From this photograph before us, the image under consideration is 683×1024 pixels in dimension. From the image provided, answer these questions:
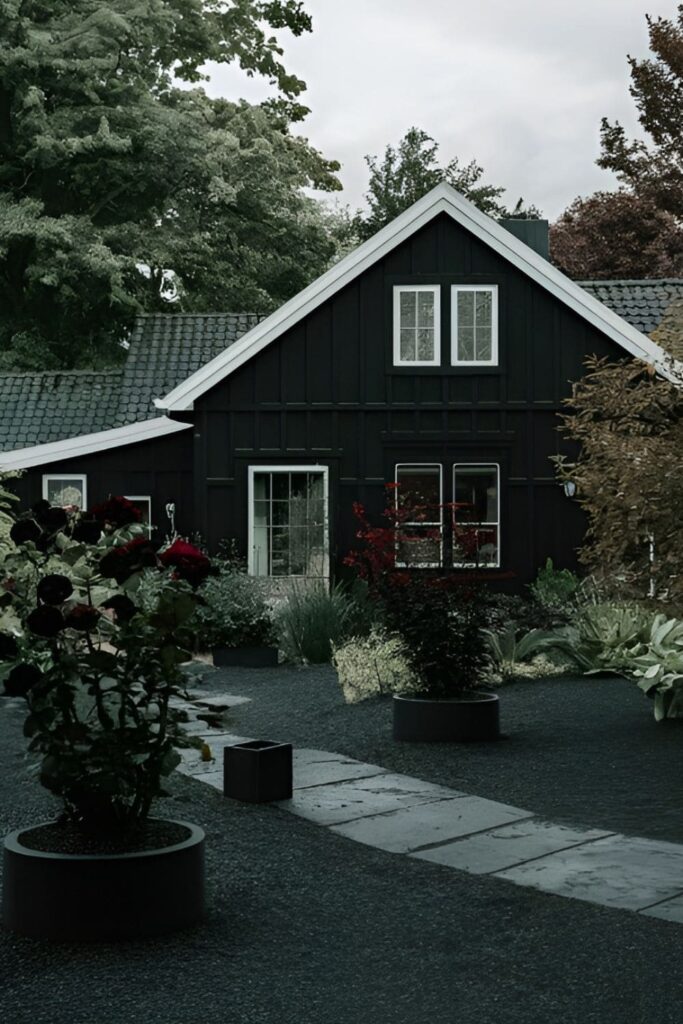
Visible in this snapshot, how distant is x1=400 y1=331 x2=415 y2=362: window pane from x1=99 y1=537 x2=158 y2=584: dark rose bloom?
1469 cm

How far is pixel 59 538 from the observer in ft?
19.7

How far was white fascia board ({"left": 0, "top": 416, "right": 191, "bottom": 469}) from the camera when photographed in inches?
822

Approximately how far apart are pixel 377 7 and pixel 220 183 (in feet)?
52.6

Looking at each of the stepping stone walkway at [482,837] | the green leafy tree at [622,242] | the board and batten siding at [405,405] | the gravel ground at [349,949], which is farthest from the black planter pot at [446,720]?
the green leafy tree at [622,242]

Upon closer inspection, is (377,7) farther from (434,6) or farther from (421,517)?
(421,517)

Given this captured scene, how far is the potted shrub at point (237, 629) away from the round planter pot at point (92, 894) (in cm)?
1030

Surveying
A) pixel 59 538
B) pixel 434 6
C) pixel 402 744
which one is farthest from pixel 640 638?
pixel 59 538

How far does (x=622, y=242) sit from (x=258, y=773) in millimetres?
25235

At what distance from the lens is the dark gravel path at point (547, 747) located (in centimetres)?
807

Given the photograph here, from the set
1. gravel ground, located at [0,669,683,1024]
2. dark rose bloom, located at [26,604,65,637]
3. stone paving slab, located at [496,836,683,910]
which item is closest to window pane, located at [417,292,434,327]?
gravel ground, located at [0,669,683,1024]

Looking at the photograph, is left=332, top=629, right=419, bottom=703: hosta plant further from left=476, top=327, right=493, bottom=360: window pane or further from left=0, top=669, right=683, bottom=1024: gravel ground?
left=476, top=327, right=493, bottom=360: window pane

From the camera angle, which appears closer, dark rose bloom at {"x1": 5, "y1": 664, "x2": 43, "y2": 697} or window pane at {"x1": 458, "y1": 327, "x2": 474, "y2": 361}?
dark rose bloom at {"x1": 5, "y1": 664, "x2": 43, "y2": 697}

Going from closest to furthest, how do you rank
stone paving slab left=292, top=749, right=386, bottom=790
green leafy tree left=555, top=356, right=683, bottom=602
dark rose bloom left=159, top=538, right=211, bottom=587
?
dark rose bloom left=159, top=538, right=211, bottom=587
stone paving slab left=292, top=749, right=386, bottom=790
green leafy tree left=555, top=356, right=683, bottom=602

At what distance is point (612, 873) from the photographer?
6.36m
